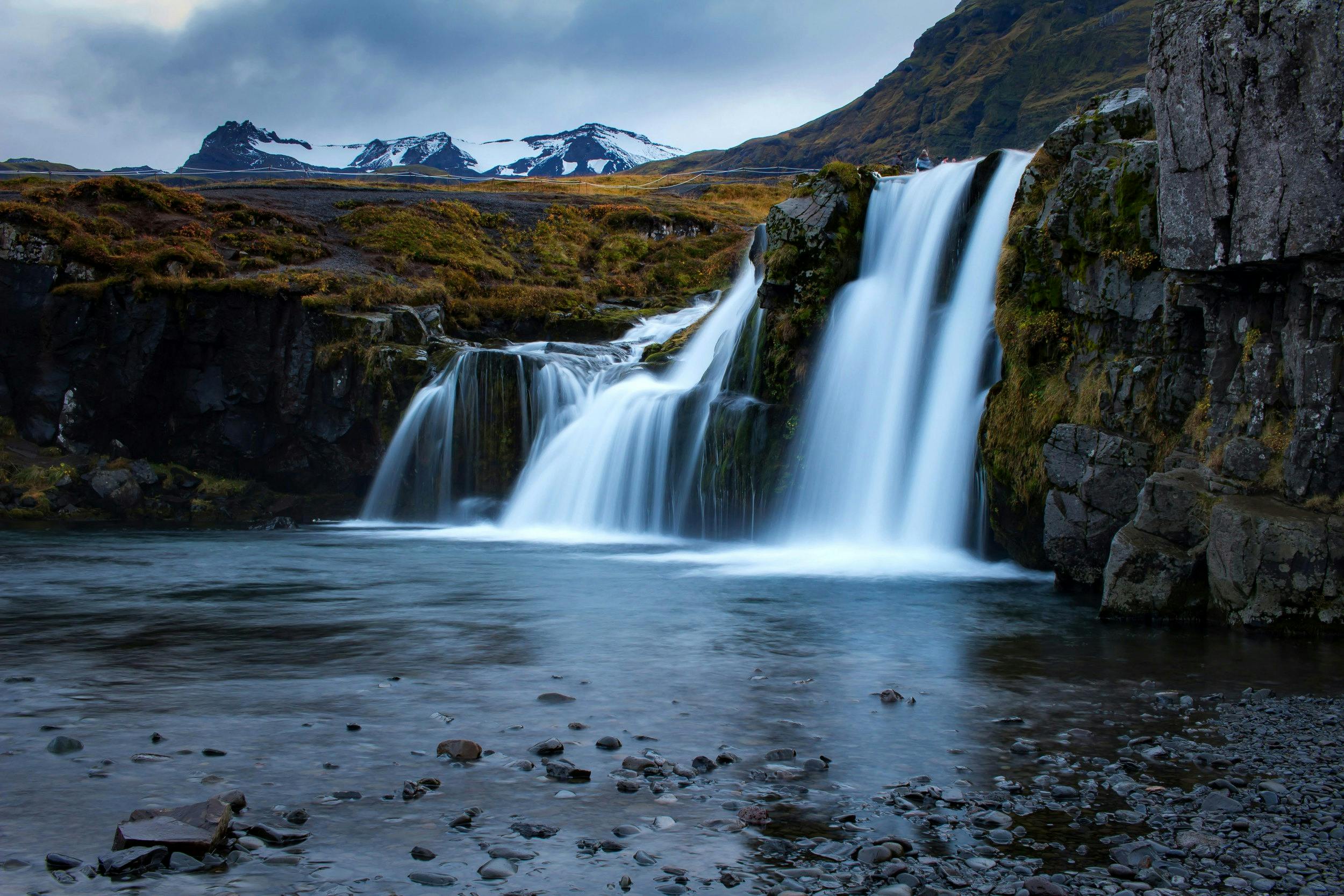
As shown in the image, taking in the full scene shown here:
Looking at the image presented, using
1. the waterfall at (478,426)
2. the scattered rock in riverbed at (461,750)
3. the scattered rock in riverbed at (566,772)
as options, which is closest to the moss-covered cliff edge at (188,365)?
the waterfall at (478,426)

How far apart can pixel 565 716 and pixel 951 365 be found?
13913mm

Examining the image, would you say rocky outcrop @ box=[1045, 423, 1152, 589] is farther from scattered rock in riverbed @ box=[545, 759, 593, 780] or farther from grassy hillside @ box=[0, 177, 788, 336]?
grassy hillside @ box=[0, 177, 788, 336]

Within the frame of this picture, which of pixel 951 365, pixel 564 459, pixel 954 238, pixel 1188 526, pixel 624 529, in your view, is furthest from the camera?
pixel 564 459

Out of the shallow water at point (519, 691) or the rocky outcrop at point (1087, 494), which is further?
the rocky outcrop at point (1087, 494)

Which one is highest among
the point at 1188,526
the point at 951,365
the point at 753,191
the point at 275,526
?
the point at 753,191

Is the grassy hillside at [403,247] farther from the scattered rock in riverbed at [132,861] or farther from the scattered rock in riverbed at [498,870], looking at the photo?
the scattered rock in riverbed at [498,870]

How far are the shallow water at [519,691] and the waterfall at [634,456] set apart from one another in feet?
26.5

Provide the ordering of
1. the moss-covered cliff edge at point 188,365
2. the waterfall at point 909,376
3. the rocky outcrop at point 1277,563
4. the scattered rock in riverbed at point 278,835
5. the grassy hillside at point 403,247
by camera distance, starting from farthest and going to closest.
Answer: the grassy hillside at point 403,247 → the moss-covered cliff edge at point 188,365 → the waterfall at point 909,376 → the rocky outcrop at point 1277,563 → the scattered rock in riverbed at point 278,835

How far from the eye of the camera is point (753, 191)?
72.9 m

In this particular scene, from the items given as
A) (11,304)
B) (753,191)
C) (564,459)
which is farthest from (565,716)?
(753,191)

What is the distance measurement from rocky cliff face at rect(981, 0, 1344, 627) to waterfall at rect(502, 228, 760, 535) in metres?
10.6

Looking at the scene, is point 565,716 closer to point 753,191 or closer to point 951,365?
point 951,365

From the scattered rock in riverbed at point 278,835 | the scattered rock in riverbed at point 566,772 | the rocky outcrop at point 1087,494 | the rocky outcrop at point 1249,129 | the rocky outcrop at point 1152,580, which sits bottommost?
the scattered rock in riverbed at point 278,835

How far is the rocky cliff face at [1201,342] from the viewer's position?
10.6 m
